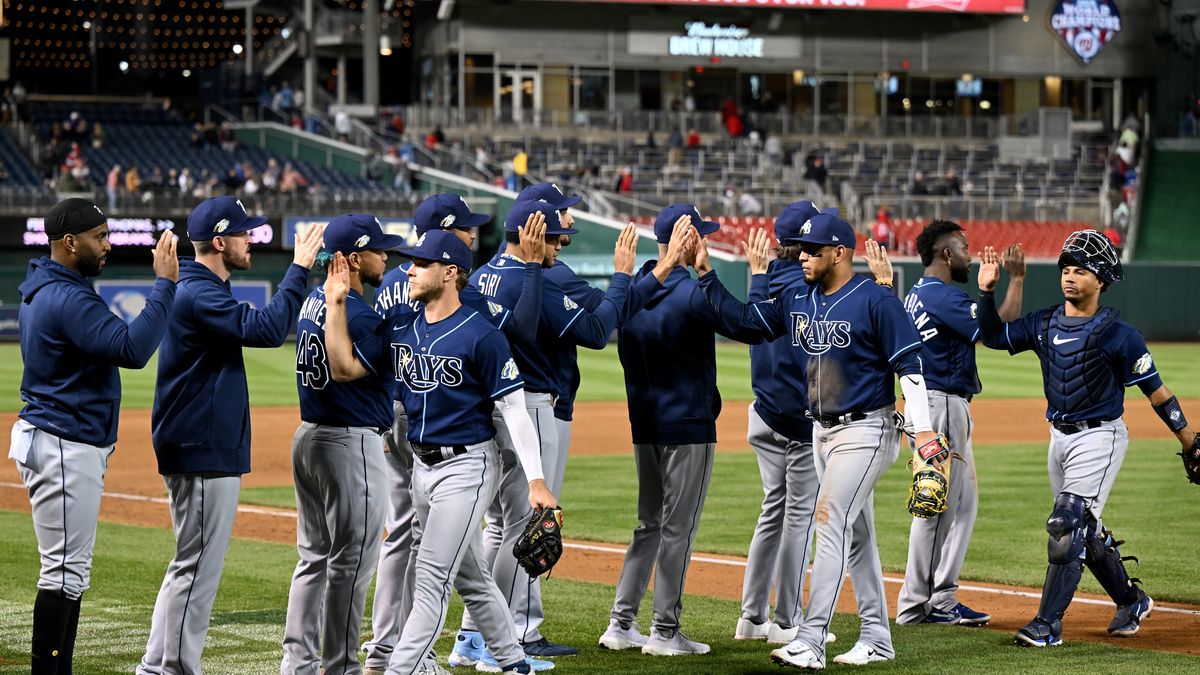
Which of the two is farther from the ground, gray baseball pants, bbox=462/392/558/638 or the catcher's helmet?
the catcher's helmet

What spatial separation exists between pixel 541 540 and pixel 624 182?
34.6 m

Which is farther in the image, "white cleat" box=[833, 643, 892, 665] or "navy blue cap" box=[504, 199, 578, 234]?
"navy blue cap" box=[504, 199, 578, 234]

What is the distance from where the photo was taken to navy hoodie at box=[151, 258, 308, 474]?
6.51 meters

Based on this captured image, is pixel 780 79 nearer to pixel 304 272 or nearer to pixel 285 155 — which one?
pixel 285 155

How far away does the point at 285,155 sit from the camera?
139ft

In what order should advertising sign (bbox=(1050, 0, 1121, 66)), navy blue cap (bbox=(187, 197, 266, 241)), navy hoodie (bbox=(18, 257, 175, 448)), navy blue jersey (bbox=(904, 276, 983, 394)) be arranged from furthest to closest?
1. advertising sign (bbox=(1050, 0, 1121, 66))
2. navy blue jersey (bbox=(904, 276, 983, 394))
3. navy blue cap (bbox=(187, 197, 266, 241))
4. navy hoodie (bbox=(18, 257, 175, 448))

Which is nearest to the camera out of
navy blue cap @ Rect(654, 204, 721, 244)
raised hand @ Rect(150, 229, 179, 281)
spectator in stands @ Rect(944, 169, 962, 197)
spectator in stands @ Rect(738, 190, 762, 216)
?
raised hand @ Rect(150, 229, 179, 281)

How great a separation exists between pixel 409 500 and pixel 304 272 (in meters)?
1.38

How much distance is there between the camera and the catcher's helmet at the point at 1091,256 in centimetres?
805

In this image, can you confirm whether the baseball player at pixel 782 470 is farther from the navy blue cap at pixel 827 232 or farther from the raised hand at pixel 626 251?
→ the raised hand at pixel 626 251

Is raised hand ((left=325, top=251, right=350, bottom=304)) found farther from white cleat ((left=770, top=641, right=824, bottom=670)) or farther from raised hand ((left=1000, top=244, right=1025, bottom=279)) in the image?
raised hand ((left=1000, top=244, right=1025, bottom=279))

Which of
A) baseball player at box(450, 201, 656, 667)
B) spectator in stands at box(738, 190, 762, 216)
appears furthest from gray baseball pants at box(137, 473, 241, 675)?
spectator in stands at box(738, 190, 762, 216)

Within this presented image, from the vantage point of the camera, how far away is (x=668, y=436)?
7930 mm

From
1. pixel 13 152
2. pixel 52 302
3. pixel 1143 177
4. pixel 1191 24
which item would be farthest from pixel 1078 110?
pixel 52 302
